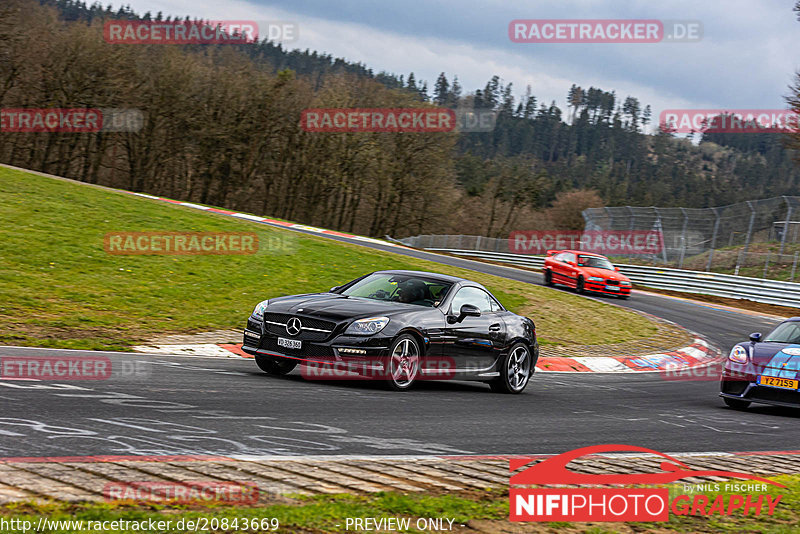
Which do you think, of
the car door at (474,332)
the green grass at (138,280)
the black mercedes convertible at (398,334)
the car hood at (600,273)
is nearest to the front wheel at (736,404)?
the black mercedes convertible at (398,334)

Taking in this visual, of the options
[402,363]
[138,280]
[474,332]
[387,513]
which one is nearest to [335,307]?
[402,363]

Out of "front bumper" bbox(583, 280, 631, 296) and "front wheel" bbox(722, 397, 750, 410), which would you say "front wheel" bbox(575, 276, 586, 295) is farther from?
"front wheel" bbox(722, 397, 750, 410)

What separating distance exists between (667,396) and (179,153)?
187 ft

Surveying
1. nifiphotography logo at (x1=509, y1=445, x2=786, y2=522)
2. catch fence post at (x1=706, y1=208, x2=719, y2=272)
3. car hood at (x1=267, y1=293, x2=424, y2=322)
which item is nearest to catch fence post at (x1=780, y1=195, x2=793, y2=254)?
catch fence post at (x1=706, y1=208, x2=719, y2=272)

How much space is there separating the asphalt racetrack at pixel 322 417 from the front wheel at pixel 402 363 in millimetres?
221

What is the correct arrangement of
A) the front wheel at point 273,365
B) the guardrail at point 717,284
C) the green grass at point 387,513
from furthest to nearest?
the guardrail at point 717,284 < the front wheel at point 273,365 < the green grass at point 387,513

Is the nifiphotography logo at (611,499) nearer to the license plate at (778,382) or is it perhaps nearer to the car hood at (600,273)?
the license plate at (778,382)

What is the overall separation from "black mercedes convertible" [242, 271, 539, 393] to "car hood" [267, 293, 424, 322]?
0.04 ft

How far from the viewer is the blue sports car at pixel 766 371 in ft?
35.1

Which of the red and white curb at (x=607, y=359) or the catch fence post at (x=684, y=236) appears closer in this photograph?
the red and white curb at (x=607, y=359)

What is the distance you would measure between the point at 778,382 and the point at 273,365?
6748 mm

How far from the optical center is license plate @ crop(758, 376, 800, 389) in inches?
419

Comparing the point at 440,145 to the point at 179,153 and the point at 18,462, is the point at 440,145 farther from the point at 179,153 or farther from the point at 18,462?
the point at 18,462

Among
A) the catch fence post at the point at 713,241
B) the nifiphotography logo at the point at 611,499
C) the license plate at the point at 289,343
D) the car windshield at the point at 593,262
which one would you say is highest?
the catch fence post at the point at 713,241
